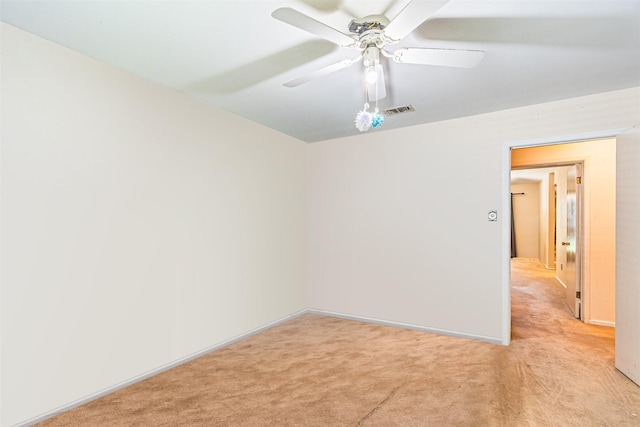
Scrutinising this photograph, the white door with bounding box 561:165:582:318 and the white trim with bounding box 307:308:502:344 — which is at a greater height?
the white door with bounding box 561:165:582:318

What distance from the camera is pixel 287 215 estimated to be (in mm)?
4156

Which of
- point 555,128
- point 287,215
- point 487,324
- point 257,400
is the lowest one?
point 257,400

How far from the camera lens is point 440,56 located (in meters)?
1.67

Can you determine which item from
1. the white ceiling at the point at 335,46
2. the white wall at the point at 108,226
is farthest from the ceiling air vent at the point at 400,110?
the white wall at the point at 108,226

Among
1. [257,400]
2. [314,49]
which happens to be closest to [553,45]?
[314,49]

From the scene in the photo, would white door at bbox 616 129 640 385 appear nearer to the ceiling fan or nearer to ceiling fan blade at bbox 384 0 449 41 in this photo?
the ceiling fan

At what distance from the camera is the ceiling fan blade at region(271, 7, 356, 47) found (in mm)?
1312

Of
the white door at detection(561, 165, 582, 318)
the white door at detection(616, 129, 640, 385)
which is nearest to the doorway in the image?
the white door at detection(561, 165, 582, 318)

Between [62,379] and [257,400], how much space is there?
1.27 m

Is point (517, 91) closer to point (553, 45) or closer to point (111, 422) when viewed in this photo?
point (553, 45)

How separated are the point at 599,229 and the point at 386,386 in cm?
338

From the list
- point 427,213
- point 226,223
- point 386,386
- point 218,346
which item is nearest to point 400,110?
point 427,213

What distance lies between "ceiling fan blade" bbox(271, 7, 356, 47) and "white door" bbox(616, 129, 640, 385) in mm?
2504

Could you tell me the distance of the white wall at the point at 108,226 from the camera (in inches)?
75.2
